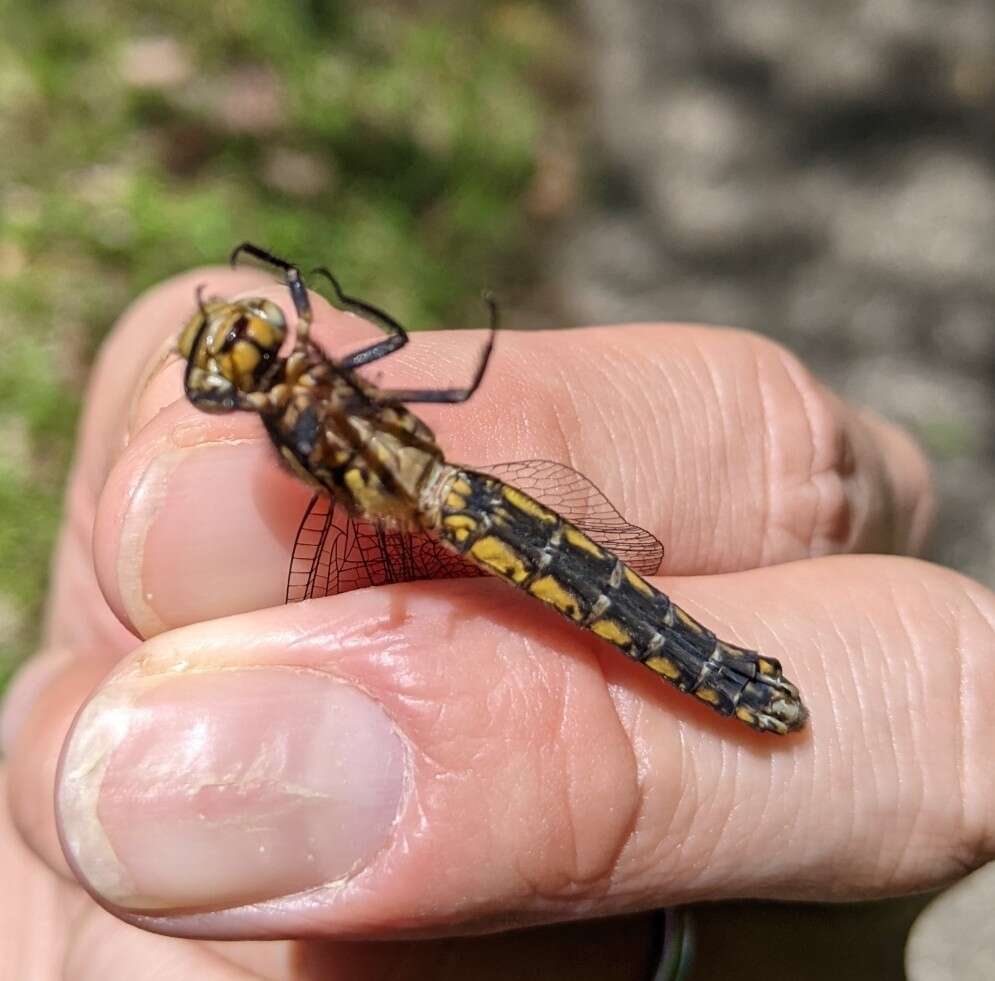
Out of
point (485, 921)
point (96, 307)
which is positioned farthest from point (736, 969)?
point (96, 307)

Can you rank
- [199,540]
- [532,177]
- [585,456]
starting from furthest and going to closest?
1. [532,177]
2. [585,456]
3. [199,540]

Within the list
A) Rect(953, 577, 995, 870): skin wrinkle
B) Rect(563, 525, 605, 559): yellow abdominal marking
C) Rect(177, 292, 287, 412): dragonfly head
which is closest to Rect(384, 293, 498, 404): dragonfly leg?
Rect(177, 292, 287, 412): dragonfly head

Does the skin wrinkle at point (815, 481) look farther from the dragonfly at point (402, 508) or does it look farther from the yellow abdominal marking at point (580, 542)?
the yellow abdominal marking at point (580, 542)

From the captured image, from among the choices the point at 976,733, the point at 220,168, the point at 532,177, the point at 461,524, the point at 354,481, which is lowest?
the point at 976,733

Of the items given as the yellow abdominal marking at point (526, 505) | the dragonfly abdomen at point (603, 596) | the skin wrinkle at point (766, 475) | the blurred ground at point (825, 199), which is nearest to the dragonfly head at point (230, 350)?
the dragonfly abdomen at point (603, 596)

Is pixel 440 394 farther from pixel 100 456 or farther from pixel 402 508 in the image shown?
pixel 100 456

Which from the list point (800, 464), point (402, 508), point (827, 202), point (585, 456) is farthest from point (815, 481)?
point (827, 202)
